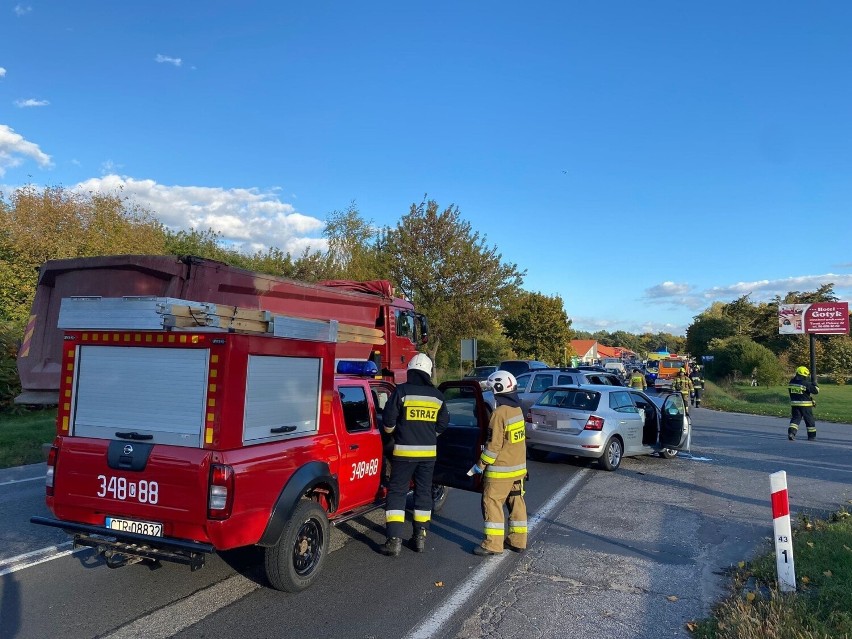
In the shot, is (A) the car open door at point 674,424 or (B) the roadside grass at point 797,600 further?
(A) the car open door at point 674,424

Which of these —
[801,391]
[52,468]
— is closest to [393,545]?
A: [52,468]

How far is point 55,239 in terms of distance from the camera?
75.4 feet

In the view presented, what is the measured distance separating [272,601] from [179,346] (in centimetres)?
208

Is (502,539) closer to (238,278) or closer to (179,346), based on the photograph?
(179,346)

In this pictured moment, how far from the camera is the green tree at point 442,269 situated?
29422 mm

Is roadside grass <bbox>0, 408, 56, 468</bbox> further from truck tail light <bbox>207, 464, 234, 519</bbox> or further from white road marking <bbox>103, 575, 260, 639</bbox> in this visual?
truck tail light <bbox>207, 464, 234, 519</bbox>

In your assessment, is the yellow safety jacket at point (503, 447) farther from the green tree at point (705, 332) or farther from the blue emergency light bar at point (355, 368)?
the green tree at point (705, 332)

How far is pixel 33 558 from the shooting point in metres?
5.46

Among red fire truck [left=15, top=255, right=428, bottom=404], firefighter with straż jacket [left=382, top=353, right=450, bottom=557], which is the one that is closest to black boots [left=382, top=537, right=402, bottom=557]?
firefighter with straż jacket [left=382, top=353, right=450, bottom=557]

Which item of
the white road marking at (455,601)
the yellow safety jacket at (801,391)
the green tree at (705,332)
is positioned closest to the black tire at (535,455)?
the white road marking at (455,601)

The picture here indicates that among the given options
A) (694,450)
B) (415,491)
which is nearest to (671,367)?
(694,450)

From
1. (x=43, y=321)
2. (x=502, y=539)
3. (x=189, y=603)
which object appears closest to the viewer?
(x=189, y=603)

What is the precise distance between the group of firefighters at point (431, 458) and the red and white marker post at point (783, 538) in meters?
2.16

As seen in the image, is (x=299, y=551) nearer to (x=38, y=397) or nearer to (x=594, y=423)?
(x=38, y=397)
